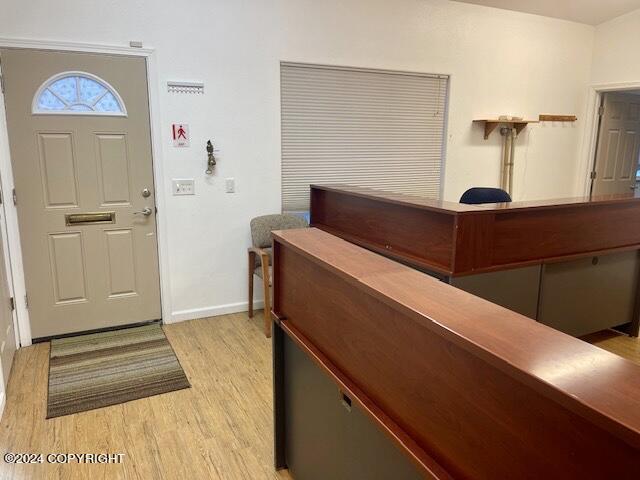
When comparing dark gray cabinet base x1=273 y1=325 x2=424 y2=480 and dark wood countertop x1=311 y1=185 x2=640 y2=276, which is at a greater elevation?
dark wood countertop x1=311 y1=185 x2=640 y2=276

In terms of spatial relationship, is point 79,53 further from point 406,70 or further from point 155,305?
→ point 406,70

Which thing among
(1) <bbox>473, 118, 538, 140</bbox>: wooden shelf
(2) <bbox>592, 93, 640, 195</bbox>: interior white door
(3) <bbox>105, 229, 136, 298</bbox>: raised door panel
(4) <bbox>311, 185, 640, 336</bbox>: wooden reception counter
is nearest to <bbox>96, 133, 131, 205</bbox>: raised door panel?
(3) <bbox>105, 229, 136, 298</bbox>: raised door panel

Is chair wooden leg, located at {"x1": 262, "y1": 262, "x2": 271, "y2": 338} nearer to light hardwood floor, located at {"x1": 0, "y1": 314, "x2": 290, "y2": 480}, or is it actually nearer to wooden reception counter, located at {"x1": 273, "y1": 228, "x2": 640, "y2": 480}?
light hardwood floor, located at {"x1": 0, "y1": 314, "x2": 290, "y2": 480}

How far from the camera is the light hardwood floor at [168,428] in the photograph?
7.12 ft

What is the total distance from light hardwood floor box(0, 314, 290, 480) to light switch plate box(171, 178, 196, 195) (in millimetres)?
1321

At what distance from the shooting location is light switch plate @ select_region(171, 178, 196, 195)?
3.72 meters

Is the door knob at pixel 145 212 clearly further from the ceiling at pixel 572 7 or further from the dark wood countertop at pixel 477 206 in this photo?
the ceiling at pixel 572 7

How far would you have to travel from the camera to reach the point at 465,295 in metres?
1.21

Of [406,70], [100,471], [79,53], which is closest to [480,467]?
[100,471]

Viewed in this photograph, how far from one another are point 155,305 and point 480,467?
3.34 metres

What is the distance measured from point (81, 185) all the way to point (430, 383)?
319 centimetres

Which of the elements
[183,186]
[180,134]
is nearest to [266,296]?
[183,186]

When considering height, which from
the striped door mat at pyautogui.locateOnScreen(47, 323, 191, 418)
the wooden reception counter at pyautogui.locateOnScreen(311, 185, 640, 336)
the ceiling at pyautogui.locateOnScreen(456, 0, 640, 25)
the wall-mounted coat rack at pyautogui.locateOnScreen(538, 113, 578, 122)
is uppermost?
the ceiling at pyautogui.locateOnScreen(456, 0, 640, 25)

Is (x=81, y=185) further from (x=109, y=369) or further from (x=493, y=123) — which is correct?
(x=493, y=123)
